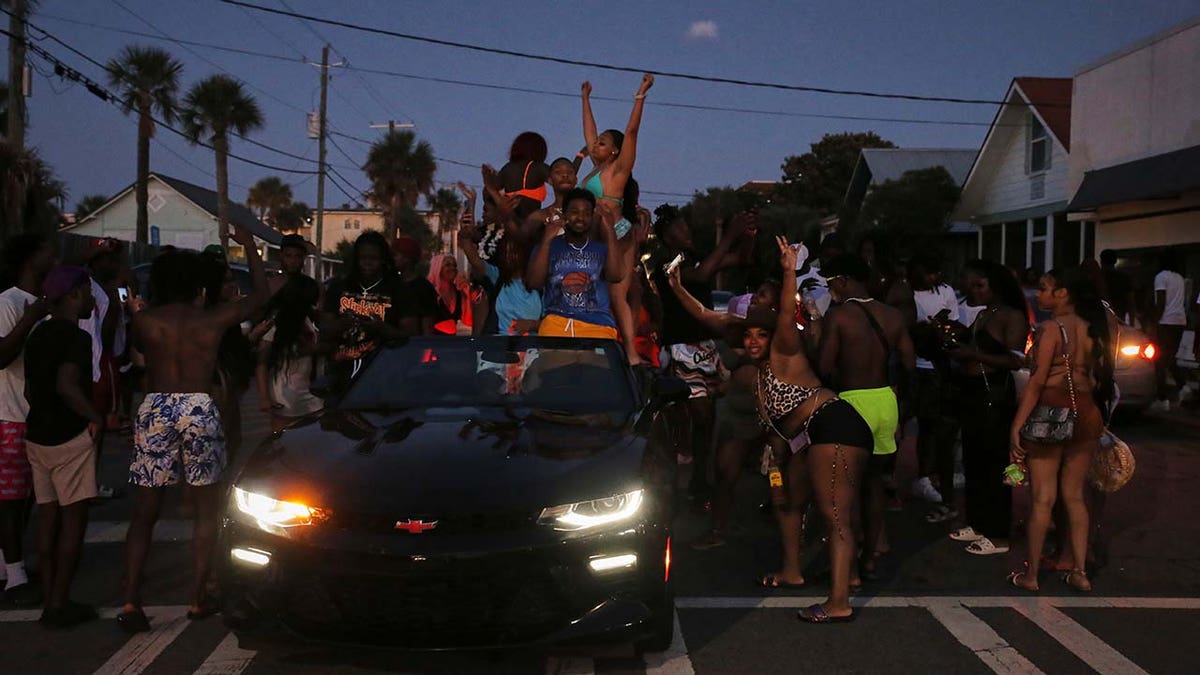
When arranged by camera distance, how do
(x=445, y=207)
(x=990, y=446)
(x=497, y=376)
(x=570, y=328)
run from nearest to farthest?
(x=497, y=376) < (x=990, y=446) < (x=570, y=328) < (x=445, y=207)

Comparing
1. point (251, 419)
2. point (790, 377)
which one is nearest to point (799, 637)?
point (790, 377)

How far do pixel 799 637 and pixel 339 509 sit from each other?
2.32m

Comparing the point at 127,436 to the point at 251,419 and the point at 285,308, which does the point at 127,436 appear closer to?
the point at 285,308

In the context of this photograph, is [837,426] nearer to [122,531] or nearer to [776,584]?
[776,584]

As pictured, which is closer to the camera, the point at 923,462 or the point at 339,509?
the point at 339,509

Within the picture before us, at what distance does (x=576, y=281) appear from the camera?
749 centimetres

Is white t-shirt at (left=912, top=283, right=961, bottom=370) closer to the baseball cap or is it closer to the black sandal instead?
the black sandal

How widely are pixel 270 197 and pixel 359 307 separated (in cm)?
8384

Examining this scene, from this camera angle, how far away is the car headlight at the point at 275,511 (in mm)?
4234

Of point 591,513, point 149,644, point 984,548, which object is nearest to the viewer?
point 591,513

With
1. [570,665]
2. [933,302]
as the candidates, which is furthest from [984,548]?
[570,665]

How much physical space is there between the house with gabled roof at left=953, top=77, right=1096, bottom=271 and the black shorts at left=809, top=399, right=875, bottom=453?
66.9 ft

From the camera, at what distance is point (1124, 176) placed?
20141 mm

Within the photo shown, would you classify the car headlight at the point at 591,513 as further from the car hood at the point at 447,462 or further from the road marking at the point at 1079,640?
the road marking at the point at 1079,640
